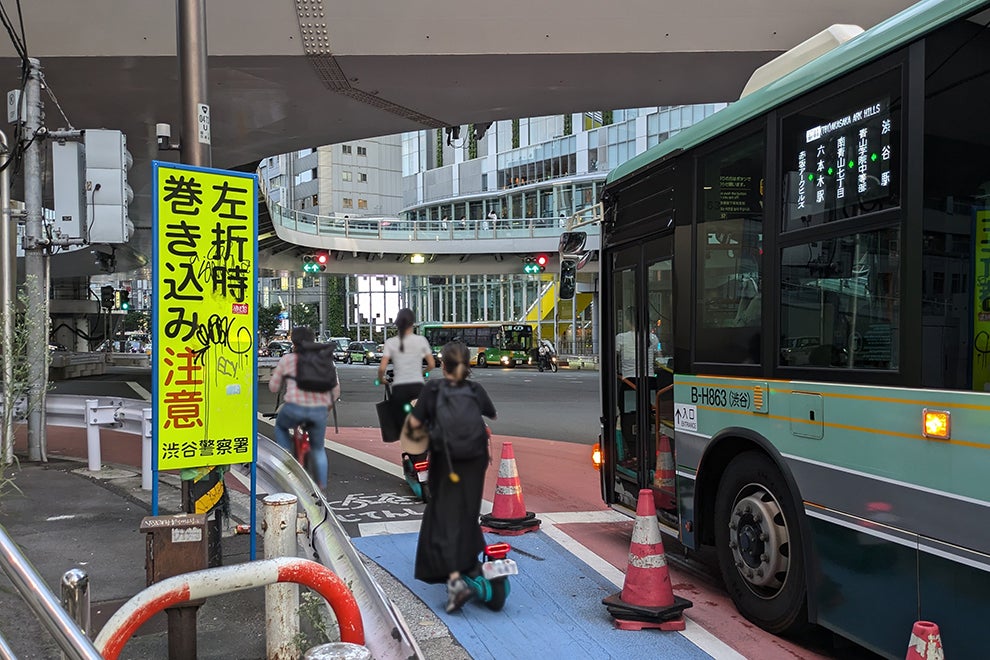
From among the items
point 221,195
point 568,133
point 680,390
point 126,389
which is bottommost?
point 126,389

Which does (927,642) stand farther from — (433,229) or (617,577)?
(433,229)

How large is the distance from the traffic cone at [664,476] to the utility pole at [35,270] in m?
7.90

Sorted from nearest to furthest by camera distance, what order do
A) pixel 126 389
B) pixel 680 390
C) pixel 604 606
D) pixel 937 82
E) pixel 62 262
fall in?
pixel 937 82 < pixel 604 606 < pixel 680 390 < pixel 126 389 < pixel 62 262

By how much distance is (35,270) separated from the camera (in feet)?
36.5

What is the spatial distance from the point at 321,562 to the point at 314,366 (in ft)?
10.8

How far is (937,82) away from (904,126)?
0.24m

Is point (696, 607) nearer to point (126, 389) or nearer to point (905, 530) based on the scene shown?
point (905, 530)

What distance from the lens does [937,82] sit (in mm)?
3867

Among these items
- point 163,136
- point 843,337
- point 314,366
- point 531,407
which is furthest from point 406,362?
point 531,407

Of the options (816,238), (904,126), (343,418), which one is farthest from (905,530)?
(343,418)

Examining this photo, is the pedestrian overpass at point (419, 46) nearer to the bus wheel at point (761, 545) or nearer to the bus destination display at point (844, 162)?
the bus destination display at point (844, 162)

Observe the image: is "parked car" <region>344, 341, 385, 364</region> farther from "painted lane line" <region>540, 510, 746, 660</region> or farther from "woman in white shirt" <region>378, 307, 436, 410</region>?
"woman in white shirt" <region>378, 307, 436, 410</region>

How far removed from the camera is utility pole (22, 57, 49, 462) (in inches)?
412

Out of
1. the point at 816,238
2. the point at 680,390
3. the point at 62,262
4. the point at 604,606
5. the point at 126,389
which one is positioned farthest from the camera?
the point at 62,262
